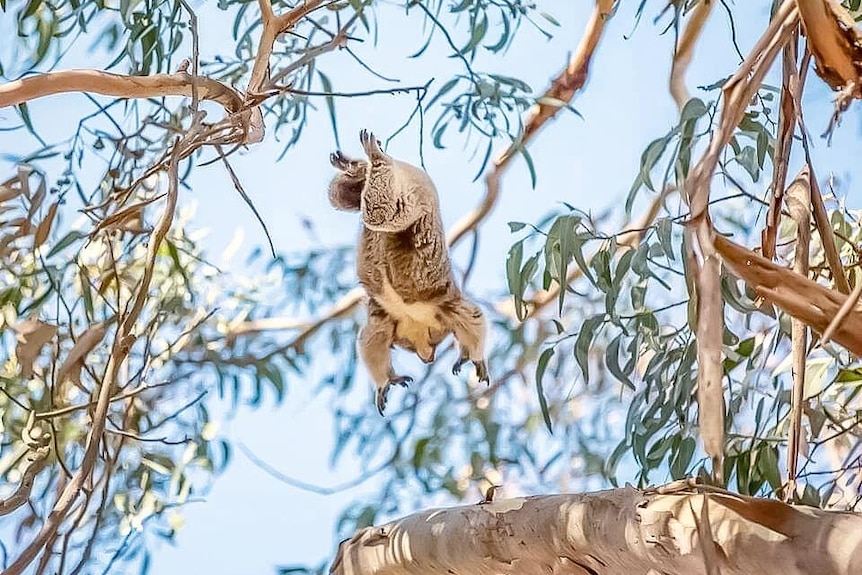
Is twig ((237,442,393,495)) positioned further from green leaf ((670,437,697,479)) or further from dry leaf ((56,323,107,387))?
green leaf ((670,437,697,479))

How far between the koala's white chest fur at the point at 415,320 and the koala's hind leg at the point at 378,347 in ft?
0.05

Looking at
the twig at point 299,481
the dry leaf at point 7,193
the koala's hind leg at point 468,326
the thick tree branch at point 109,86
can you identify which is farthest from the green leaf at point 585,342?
the dry leaf at point 7,193

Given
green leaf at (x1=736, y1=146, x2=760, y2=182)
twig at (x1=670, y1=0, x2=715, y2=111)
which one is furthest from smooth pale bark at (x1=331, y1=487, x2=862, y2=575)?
twig at (x1=670, y1=0, x2=715, y2=111)

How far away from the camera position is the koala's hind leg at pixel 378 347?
145 cm

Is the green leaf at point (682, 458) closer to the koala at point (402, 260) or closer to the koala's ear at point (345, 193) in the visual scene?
the koala at point (402, 260)

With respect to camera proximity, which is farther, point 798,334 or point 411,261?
point 411,261

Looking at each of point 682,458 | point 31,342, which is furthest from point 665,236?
point 31,342

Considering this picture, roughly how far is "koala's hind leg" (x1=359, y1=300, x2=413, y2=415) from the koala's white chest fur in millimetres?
16

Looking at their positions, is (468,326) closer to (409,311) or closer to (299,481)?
(409,311)

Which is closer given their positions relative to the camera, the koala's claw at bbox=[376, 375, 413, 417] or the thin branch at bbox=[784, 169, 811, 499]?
the thin branch at bbox=[784, 169, 811, 499]

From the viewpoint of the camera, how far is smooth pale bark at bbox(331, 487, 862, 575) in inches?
28.9

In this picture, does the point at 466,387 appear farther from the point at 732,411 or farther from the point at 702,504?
the point at 702,504

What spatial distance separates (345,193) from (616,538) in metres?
0.62

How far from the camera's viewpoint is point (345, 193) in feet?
4.36
